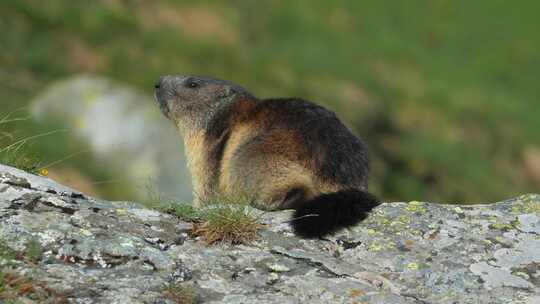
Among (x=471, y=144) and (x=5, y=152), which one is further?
(x=471, y=144)

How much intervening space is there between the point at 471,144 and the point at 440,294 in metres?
22.3

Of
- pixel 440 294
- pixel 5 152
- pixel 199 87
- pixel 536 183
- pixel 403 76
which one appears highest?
pixel 403 76

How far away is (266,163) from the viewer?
8.87m

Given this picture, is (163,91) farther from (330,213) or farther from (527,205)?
(527,205)

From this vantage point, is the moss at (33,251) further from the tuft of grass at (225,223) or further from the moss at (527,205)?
the moss at (527,205)

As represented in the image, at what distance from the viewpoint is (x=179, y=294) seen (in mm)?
5766

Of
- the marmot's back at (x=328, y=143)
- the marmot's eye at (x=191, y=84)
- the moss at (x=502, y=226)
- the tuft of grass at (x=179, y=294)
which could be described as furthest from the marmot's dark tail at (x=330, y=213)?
the marmot's eye at (x=191, y=84)

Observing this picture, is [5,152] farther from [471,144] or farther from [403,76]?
[403,76]

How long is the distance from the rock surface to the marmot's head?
370 cm

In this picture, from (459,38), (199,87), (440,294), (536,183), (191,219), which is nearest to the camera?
(440,294)

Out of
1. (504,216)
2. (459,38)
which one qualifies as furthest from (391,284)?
(459,38)

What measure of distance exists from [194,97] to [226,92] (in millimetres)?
491

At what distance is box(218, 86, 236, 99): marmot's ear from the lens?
10992mm

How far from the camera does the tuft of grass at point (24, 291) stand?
534 cm
